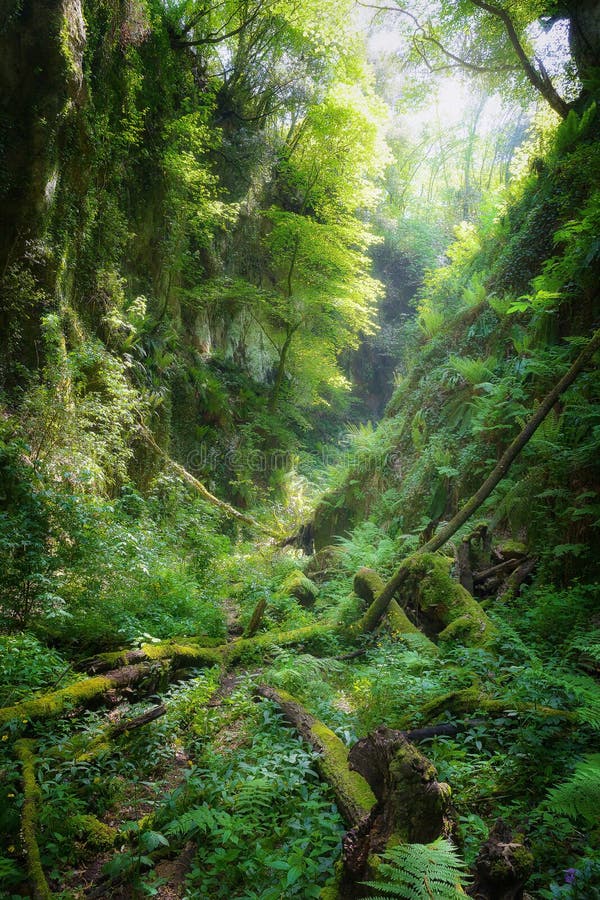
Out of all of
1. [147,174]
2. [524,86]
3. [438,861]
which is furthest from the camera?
[524,86]

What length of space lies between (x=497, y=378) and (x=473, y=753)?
21.1 ft

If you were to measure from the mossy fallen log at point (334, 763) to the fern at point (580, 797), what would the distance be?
0.88 metres

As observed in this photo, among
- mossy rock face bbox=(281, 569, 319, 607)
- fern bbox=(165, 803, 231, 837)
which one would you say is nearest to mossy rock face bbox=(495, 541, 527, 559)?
mossy rock face bbox=(281, 569, 319, 607)

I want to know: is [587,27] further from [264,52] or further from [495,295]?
[264,52]

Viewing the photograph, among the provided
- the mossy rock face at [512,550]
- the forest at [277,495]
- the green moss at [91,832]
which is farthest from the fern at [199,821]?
the mossy rock face at [512,550]

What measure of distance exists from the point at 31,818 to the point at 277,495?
12841 mm

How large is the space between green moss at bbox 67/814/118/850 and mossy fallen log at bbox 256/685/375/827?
1185 mm

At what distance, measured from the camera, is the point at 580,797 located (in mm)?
1903

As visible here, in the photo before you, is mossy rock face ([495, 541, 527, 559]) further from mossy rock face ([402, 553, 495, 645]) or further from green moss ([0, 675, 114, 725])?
green moss ([0, 675, 114, 725])

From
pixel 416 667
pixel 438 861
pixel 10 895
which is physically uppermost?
pixel 438 861

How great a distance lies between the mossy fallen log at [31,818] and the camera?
1.98 m

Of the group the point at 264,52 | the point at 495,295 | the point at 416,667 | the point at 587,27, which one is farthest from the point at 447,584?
the point at 264,52

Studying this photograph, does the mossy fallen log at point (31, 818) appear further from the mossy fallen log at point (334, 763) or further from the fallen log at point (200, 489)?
the fallen log at point (200, 489)

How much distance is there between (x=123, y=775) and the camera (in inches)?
119
